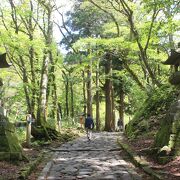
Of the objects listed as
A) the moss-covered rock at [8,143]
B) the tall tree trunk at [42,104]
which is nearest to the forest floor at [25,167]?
the moss-covered rock at [8,143]

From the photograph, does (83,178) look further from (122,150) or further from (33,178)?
(122,150)

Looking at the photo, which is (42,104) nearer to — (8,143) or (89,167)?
(8,143)

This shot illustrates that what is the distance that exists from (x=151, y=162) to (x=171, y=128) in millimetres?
1366

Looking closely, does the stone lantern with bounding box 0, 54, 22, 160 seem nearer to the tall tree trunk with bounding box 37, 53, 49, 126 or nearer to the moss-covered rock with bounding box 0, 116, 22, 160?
the moss-covered rock with bounding box 0, 116, 22, 160

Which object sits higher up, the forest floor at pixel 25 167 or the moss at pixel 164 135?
the moss at pixel 164 135

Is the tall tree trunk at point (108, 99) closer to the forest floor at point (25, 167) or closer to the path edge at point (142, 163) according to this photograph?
the forest floor at point (25, 167)

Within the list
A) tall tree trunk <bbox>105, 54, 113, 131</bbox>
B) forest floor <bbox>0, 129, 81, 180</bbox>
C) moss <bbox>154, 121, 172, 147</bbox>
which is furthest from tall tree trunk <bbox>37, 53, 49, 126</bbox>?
tall tree trunk <bbox>105, 54, 113, 131</bbox>

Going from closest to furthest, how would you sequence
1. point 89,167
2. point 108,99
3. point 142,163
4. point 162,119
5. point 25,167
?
point 25,167 → point 142,163 → point 89,167 → point 162,119 → point 108,99

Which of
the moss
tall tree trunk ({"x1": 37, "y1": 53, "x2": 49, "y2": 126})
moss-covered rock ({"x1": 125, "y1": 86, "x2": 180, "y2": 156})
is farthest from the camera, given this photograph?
tall tree trunk ({"x1": 37, "y1": 53, "x2": 49, "y2": 126})

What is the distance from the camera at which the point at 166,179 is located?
7.79m

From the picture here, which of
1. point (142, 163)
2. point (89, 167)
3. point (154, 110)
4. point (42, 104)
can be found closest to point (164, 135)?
point (142, 163)

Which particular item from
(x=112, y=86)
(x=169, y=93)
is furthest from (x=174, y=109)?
(x=112, y=86)

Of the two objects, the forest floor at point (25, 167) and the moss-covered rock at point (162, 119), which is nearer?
the forest floor at point (25, 167)

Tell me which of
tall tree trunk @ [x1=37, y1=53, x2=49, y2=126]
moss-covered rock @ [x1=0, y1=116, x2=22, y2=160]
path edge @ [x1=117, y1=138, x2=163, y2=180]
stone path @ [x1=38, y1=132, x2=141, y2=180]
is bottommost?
stone path @ [x1=38, y1=132, x2=141, y2=180]
